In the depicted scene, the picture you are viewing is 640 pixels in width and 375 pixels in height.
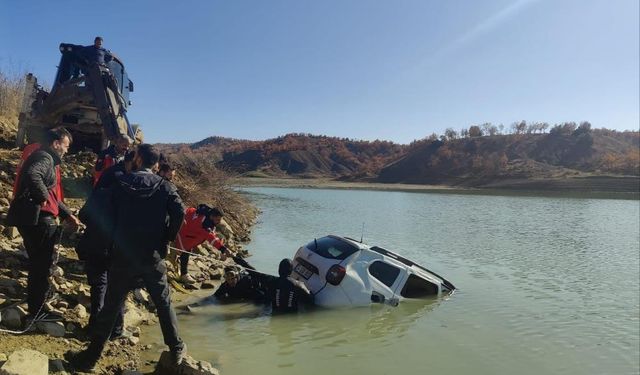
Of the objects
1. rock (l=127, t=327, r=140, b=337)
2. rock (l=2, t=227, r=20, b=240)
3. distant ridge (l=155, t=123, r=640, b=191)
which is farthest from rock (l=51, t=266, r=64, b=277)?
distant ridge (l=155, t=123, r=640, b=191)

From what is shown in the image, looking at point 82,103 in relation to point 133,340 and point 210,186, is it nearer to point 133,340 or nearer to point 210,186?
point 210,186

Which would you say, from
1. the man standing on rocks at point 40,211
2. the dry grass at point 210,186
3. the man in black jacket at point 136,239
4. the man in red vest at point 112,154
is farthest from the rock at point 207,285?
the dry grass at point 210,186

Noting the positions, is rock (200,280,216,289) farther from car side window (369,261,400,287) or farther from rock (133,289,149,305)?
car side window (369,261,400,287)

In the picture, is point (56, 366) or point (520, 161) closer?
point (56, 366)

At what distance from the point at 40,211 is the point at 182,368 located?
2.15 metres

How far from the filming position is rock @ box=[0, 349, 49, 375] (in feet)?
11.8

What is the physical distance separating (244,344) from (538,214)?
30.0 m

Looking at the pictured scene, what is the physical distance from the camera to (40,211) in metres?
5.04

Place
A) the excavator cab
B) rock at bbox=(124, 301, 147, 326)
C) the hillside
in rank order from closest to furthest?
rock at bbox=(124, 301, 147, 326)
the excavator cab
the hillside

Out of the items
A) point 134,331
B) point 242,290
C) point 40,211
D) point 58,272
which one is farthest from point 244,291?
point 40,211

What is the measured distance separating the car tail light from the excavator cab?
6521 mm

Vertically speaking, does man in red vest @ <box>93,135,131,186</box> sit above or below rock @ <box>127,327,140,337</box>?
above

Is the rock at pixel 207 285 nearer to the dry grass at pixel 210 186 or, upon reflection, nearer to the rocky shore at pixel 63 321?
the rocky shore at pixel 63 321

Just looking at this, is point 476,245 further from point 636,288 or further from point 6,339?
point 6,339
